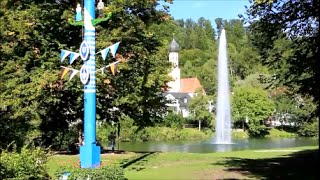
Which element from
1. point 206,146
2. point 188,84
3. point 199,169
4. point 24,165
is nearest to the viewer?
point 24,165

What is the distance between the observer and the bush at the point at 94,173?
10797 mm

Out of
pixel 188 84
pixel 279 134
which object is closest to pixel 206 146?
pixel 279 134

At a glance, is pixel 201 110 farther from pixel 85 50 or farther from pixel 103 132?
pixel 85 50

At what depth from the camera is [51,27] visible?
21234mm

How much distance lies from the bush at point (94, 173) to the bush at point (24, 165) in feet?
2.03

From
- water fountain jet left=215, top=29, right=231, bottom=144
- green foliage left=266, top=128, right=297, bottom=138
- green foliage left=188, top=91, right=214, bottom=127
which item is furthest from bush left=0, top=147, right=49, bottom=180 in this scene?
green foliage left=188, top=91, right=214, bottom=127

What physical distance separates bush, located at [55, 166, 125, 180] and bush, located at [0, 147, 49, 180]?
62cm

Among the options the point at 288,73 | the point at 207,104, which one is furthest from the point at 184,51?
the point at 288,73

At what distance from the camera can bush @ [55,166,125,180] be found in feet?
35.4

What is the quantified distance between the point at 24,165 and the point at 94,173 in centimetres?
159

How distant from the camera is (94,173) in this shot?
10.8 m

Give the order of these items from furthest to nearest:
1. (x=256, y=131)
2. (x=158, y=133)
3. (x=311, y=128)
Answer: (x=256, y=131), (x=158, y=133), (x=311, y=128)

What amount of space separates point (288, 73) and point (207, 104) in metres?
52.0

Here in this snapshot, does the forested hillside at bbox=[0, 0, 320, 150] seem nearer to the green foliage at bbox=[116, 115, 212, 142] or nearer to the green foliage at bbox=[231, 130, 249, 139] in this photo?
the green foliage at bbox=[116, 115, 212, 142]
